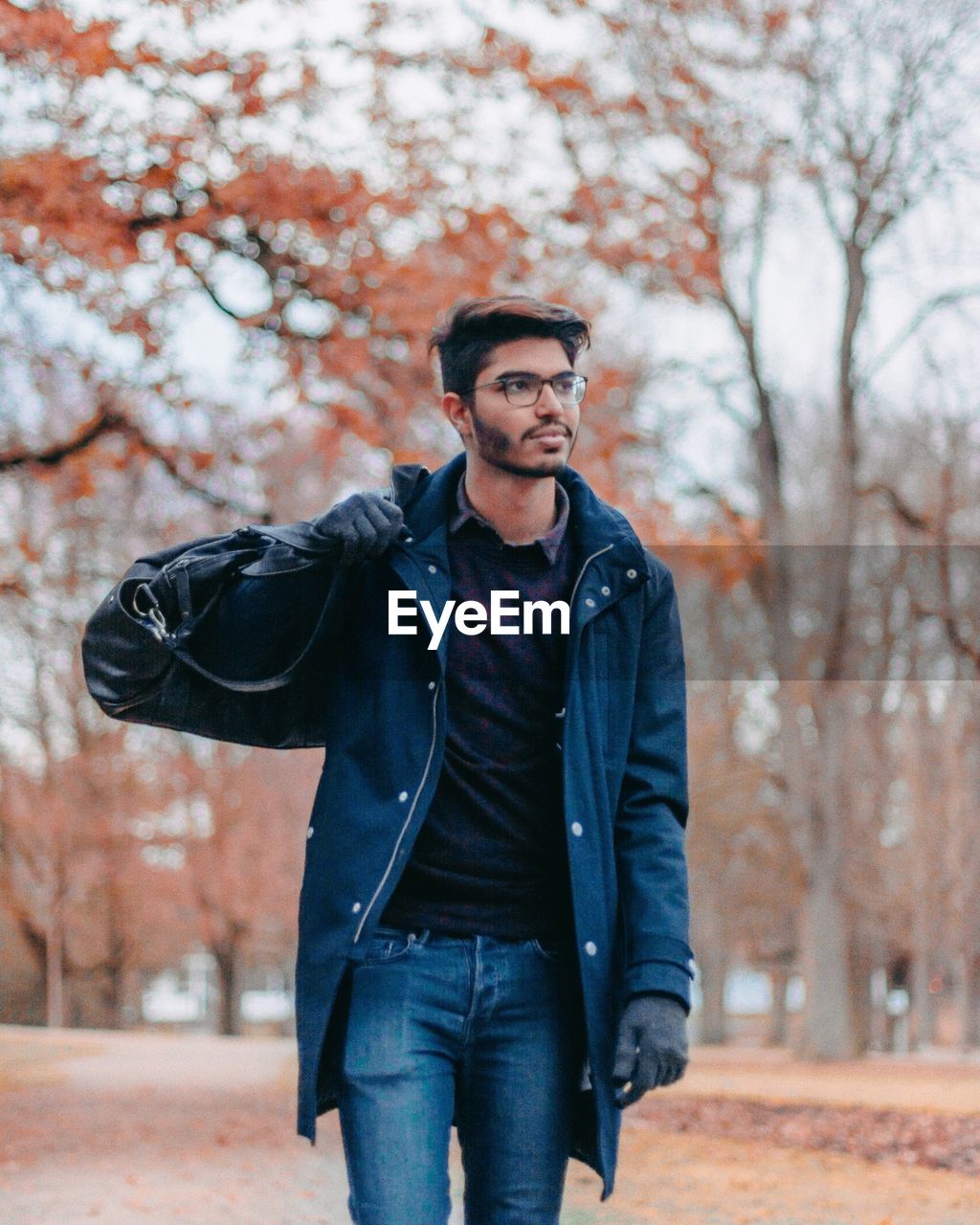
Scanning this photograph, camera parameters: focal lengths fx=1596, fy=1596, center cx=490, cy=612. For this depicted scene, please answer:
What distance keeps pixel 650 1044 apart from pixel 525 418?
114 centimetres

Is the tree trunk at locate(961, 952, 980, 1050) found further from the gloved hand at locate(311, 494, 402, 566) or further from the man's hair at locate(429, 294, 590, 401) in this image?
the gloved hand at locate(311, 494, 402, 566)

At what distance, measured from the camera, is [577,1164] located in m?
9.50

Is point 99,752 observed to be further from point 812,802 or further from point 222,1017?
point 812,802

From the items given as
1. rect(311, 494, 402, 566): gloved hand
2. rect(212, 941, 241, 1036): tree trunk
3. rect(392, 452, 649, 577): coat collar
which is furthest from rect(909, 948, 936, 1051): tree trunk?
rect(311, 494, 402, 566): gloved hand

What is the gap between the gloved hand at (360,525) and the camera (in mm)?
2781

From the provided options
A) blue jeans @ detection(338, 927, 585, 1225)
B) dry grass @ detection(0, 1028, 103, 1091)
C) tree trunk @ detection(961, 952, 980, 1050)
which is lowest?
tree trunk @ detection(961, 952, 980, 1050)

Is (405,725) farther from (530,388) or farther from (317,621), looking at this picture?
(530,388)

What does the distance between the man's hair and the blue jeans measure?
3.52 feet

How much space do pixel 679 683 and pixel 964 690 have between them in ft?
72.2

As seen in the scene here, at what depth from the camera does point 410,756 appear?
9.13 feet

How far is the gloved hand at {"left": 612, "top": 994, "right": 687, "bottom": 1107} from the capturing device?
260 centimetres

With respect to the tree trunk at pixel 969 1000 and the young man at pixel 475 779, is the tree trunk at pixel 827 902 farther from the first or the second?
the young man at pixel 475 779

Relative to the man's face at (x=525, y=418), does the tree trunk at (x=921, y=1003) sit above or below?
below

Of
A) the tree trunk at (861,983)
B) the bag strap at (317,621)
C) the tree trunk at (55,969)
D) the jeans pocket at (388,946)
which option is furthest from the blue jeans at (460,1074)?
the tree trunk at (861,983)
